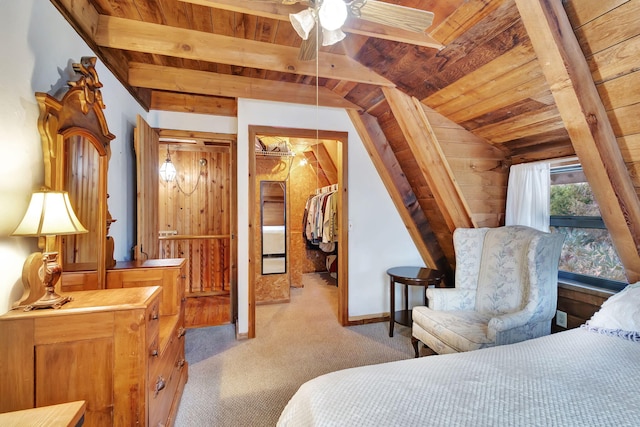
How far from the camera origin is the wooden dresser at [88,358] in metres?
1.09

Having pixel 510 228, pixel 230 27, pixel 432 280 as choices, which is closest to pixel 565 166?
pixel 510 228

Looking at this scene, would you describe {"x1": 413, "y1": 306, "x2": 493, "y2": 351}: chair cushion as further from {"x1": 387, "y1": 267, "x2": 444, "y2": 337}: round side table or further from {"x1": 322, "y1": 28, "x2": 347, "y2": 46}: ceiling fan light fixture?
{"x1": 322, "y1": 28, "x2": 347, "y2": 46}: ceiling fan light fixture

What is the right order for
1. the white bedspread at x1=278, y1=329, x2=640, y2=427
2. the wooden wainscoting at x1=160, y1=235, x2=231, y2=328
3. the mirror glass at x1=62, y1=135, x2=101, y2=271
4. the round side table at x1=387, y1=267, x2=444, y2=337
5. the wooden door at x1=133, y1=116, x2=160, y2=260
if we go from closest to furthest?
the white bedspread at x1=278, y1=329, x2=640, y2=427, the mirror glass at x1=62, y1=135, x2=101, y2=271, the wooden door at x1=133, y1=116, x2=160, y2=260, the round side table at x1=387, y1=267, x2=444, y2=337, the wooden wainscoting at x1=160, y1=235, x2=231, y2=328

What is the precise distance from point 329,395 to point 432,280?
78.6 inches

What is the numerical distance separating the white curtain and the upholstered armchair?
0.26m

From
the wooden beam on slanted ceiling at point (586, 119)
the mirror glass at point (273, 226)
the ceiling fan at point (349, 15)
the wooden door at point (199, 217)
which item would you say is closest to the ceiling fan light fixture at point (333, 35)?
the ceiling fan at point (349, 15)

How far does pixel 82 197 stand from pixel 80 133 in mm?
349

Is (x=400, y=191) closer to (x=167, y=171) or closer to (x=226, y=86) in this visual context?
(x=226, y=86)

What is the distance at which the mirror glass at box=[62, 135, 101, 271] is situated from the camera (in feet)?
4.94

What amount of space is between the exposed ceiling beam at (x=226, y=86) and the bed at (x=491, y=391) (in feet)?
8.27

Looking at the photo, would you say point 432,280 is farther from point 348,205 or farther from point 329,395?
point 329,395

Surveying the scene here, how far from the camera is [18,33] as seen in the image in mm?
1228

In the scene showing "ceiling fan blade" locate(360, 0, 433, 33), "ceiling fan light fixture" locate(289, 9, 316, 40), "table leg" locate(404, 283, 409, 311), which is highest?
"ceiling fan blade" locate(360, 0, 433, 33)

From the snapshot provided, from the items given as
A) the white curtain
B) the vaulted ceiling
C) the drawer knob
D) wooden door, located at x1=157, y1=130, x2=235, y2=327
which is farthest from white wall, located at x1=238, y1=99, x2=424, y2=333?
the drawer knob
